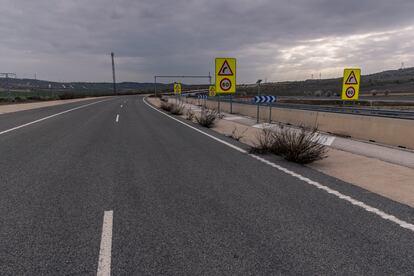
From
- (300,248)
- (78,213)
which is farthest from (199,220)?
(78,213)

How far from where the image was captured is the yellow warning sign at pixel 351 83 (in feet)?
38.6

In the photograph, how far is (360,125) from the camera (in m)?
10.8

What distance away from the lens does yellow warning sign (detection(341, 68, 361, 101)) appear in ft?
38.6

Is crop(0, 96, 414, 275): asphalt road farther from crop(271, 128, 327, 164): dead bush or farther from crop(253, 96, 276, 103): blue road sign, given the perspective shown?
crop(253, 96, 276, 103): blue road sign

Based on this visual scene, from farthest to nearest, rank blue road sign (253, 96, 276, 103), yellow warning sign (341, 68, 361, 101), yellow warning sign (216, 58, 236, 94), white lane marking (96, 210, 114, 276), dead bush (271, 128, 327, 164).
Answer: yellow warning sign (216, 58, 236, 94)
blue road sign (253, 96, 276, 103)
yellow warning sign (341, 68, 361, 101)
dead bush (271, 128, 327, 164)
white lane marking (96, 210, 114, 276)

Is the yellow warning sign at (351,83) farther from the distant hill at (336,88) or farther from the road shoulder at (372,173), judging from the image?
the distant hill at (336,88)

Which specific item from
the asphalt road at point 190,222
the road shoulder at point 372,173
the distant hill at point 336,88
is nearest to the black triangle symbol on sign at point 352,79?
the road shoulder at point 372,173

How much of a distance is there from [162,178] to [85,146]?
4.28m

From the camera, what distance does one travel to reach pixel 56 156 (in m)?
7.64

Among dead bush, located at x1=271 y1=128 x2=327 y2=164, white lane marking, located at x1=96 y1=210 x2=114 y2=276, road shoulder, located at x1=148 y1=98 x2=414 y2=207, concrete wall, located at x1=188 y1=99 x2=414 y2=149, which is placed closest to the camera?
white lane marking, located at x1=96 y1=210 x2=114 y2=276

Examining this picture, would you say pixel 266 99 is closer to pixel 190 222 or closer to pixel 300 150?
pixel 300 150

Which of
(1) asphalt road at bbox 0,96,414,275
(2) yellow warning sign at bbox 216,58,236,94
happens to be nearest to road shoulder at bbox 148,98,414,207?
(1) asphalt road at bbox 0,96,414,275

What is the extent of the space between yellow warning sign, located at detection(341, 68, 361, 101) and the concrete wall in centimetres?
89

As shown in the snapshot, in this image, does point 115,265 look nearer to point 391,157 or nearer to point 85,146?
point 85,146
